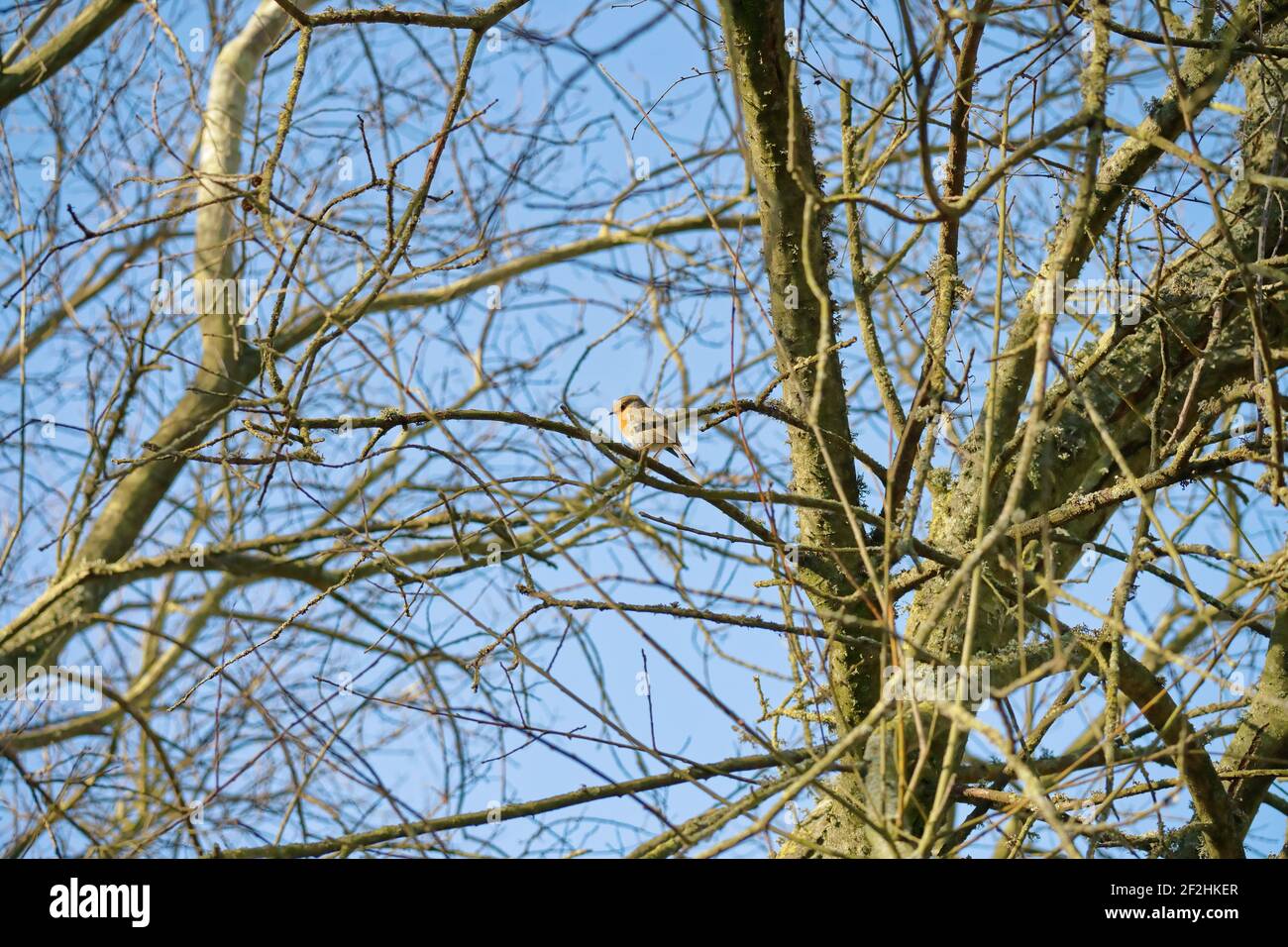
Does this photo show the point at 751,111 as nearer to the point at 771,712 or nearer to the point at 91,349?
the point at 771,712

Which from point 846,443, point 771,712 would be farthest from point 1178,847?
point 846,443

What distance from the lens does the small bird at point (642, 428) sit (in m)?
4.02

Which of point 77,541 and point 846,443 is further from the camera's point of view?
point 77,541

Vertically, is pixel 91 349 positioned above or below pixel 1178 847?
above

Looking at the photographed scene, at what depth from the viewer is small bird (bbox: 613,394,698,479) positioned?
402 cm

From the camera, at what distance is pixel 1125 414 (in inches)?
139

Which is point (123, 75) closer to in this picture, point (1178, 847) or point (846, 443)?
point (846, 443)

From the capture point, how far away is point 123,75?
565 centimetres

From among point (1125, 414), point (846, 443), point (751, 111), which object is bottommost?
point (846, 443)

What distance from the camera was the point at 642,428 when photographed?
425 cm
